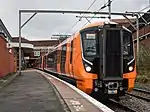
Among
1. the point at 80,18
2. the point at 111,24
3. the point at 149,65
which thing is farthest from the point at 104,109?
the point at 80,18

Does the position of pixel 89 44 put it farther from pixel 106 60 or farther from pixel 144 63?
pixel 144 63

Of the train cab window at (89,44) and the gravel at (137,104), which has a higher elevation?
the train cab window at (89,44)

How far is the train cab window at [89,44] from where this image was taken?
1212 cm

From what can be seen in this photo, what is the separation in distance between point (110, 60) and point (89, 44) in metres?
1.26

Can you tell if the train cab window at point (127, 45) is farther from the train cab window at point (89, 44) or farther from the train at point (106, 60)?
the train cab window at point (89, 44)

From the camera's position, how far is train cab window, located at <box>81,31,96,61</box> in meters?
12.1

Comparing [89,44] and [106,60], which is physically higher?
[89,44]

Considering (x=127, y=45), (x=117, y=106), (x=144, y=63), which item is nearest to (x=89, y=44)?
(x=127, y=45)

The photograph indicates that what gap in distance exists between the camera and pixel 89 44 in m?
12.4

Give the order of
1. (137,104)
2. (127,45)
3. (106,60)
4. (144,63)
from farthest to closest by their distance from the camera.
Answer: (144,63) → (137,104) → (127,45) → (106,60)

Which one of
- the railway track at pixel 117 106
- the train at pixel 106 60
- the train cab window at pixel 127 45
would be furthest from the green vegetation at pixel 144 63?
the train at pixel 106 60

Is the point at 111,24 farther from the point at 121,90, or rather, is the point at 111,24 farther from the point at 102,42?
the point at 121,90

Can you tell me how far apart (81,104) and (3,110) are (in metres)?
2.29

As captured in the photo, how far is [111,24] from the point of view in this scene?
11.9 metres
